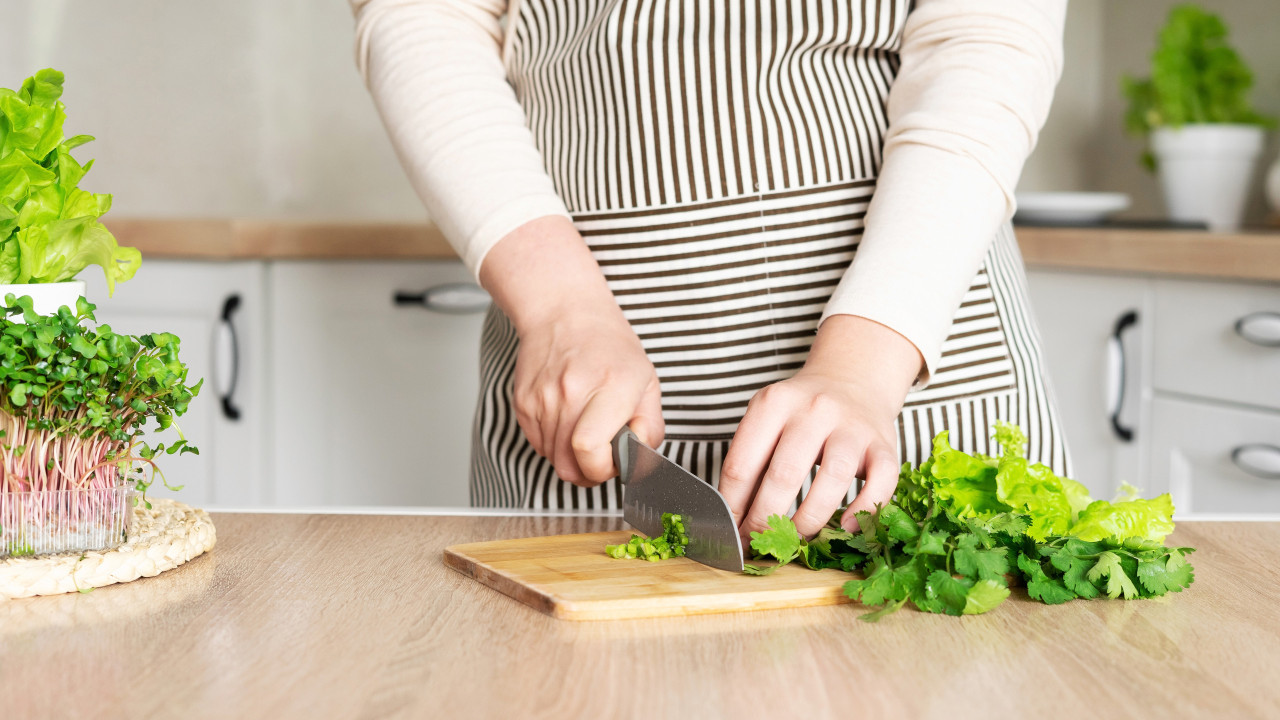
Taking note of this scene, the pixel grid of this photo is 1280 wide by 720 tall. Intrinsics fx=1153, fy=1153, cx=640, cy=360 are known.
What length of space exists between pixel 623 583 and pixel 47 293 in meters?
0.32

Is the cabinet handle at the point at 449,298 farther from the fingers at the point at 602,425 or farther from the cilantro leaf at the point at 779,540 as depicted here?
the cilantro leaf at the point at 779,540

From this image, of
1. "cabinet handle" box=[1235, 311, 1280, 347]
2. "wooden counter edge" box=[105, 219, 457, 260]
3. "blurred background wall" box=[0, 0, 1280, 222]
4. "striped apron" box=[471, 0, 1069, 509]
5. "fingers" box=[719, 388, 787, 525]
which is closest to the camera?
"fingers" box=[719, 388, 787, 525]

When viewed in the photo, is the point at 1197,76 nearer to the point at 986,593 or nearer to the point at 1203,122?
the point at 1203,122

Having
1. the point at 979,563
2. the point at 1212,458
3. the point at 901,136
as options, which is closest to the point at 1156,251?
the point at 1212,458

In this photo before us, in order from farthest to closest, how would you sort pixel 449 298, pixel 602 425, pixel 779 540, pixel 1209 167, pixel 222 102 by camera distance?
1. pixel 222 102
2. pixel 1209 167
3. pixel 449 298
4. pixel 602 425
5. pixel 779 540

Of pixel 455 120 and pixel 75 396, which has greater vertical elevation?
pixel 455 120

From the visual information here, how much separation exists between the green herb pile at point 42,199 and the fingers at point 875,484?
1.30 feet

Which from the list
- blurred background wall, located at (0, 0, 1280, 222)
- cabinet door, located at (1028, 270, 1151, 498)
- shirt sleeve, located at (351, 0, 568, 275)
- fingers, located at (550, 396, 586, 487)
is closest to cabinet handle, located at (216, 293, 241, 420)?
blurred background wall, located at (0, 0, 1280, 222)

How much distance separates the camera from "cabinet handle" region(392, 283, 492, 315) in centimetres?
181

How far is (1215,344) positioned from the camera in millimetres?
1542

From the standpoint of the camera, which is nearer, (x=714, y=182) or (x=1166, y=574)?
(x=1166, y=574)

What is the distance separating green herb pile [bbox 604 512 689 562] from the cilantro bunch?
234mm

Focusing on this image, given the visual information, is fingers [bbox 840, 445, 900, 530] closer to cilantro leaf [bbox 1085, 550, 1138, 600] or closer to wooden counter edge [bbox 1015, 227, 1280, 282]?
cilantro leaf [bbox 1085, 550, 1138, 600]

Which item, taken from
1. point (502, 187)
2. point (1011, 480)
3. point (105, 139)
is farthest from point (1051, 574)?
point (105, 139)
